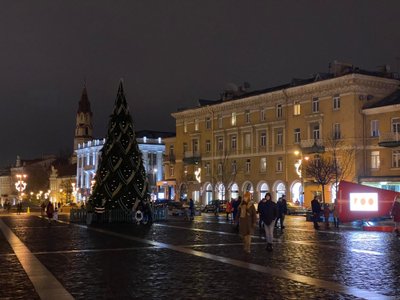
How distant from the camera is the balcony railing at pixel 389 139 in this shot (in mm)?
50162

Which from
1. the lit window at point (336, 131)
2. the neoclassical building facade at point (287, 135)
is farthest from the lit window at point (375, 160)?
the lit window at point (336, 131)

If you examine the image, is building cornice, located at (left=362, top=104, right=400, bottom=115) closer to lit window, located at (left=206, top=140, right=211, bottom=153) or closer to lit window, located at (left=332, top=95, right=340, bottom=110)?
lit window, located at (left=332, top=95, right=340, bottom=110)

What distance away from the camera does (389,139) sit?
5097 centimetres

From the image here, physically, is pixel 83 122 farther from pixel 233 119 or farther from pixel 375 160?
pixel 375 160

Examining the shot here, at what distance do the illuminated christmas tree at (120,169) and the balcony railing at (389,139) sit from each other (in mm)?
25198

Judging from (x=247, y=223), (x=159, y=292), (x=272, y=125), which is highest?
(x=272, y=125)

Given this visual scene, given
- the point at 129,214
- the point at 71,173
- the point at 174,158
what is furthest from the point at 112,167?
the point at 71,173

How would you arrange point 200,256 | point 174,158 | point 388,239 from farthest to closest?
point 174,158 → point 388,239 → point 200,256

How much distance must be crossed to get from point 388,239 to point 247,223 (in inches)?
322

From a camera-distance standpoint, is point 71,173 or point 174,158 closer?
point 174,158

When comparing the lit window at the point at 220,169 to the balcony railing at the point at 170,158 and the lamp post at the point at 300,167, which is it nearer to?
the balcony railing at the point at 170,158

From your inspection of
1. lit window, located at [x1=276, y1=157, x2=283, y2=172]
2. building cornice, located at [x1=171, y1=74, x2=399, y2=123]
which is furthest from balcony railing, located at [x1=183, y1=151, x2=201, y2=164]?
lit window, located at [x1=276, y1=157, x2=283, y2=172]

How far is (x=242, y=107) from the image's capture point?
221ft

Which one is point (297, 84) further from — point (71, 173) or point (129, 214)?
point (71, 173)
